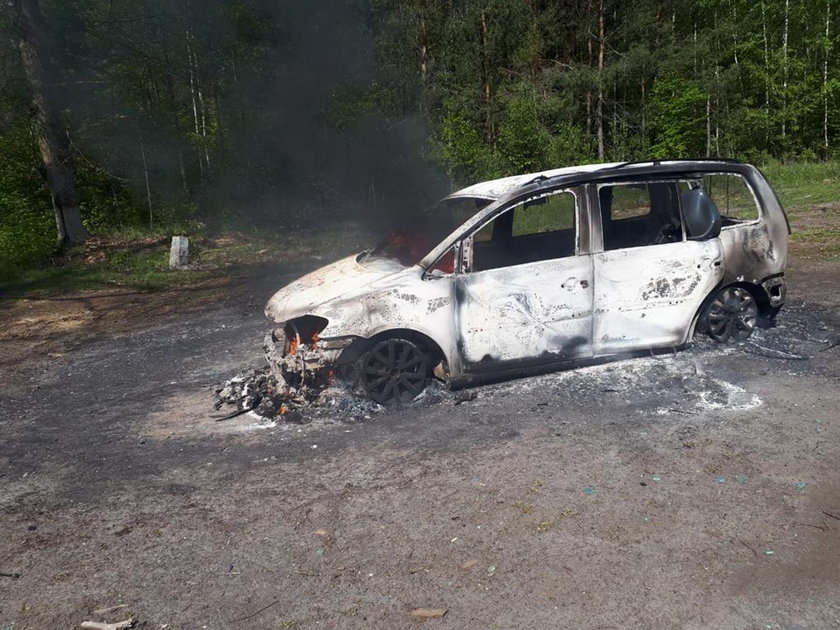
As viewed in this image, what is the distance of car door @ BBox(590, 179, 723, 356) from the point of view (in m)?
5.56

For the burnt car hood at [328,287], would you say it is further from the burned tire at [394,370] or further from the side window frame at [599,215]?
the side window frame at [599,215]

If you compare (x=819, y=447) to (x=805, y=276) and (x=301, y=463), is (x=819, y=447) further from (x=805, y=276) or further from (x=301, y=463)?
(x=805, y=276)

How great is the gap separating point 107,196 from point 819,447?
20580 millimetres

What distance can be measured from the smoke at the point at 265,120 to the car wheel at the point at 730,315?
35.6ft

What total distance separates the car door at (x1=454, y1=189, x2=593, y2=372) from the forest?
436 inches

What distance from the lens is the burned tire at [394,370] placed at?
17.4 feet

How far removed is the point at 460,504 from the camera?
13.0 ft

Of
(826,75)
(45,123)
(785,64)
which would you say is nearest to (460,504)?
(45,123)

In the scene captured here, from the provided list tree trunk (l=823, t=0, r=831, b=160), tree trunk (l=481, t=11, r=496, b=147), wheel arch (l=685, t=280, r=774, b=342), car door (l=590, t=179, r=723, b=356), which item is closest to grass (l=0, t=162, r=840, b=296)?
wheel arch (l=685, t=280, r=774, b=342)

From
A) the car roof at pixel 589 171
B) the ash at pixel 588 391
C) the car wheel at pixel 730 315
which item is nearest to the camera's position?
the ash at pixel 588 391

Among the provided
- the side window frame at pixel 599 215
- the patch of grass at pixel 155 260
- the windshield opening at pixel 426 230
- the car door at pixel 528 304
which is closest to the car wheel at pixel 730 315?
the side window frame at pixel 599 215

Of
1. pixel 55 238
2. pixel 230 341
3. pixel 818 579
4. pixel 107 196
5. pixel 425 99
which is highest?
pixel 425 99

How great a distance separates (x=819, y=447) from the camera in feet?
14.2

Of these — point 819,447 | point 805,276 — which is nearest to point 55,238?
point 805,276
